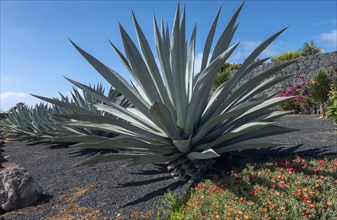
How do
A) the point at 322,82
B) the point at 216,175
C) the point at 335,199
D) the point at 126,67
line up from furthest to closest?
the point at 322,82
the point at 126,67
the point at 216,175
the point at 335,199

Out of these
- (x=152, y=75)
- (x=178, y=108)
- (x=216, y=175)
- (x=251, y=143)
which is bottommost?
(x=216, y=175)

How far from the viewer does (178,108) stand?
343cm

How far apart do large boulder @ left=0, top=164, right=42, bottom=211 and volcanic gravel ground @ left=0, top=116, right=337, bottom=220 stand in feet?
0.37

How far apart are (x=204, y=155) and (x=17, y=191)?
7.57 feet

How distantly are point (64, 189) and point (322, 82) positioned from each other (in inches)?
349

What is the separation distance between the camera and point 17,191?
372 centimetres

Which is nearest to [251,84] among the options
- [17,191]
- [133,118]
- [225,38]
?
[225,38]

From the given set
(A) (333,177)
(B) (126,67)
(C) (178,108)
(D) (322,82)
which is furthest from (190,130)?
(D) (322,82)

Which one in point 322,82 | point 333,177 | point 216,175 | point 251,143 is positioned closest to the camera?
point 333,177

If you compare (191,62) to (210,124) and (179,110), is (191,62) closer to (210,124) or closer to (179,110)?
(179,110)

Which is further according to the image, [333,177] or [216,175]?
[216,175]

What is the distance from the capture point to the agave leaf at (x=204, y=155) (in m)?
2.91

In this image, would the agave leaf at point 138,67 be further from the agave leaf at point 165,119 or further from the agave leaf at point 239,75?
the agave leaf at point 239,75

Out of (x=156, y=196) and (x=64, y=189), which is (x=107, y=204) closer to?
(x=156, y=196)
